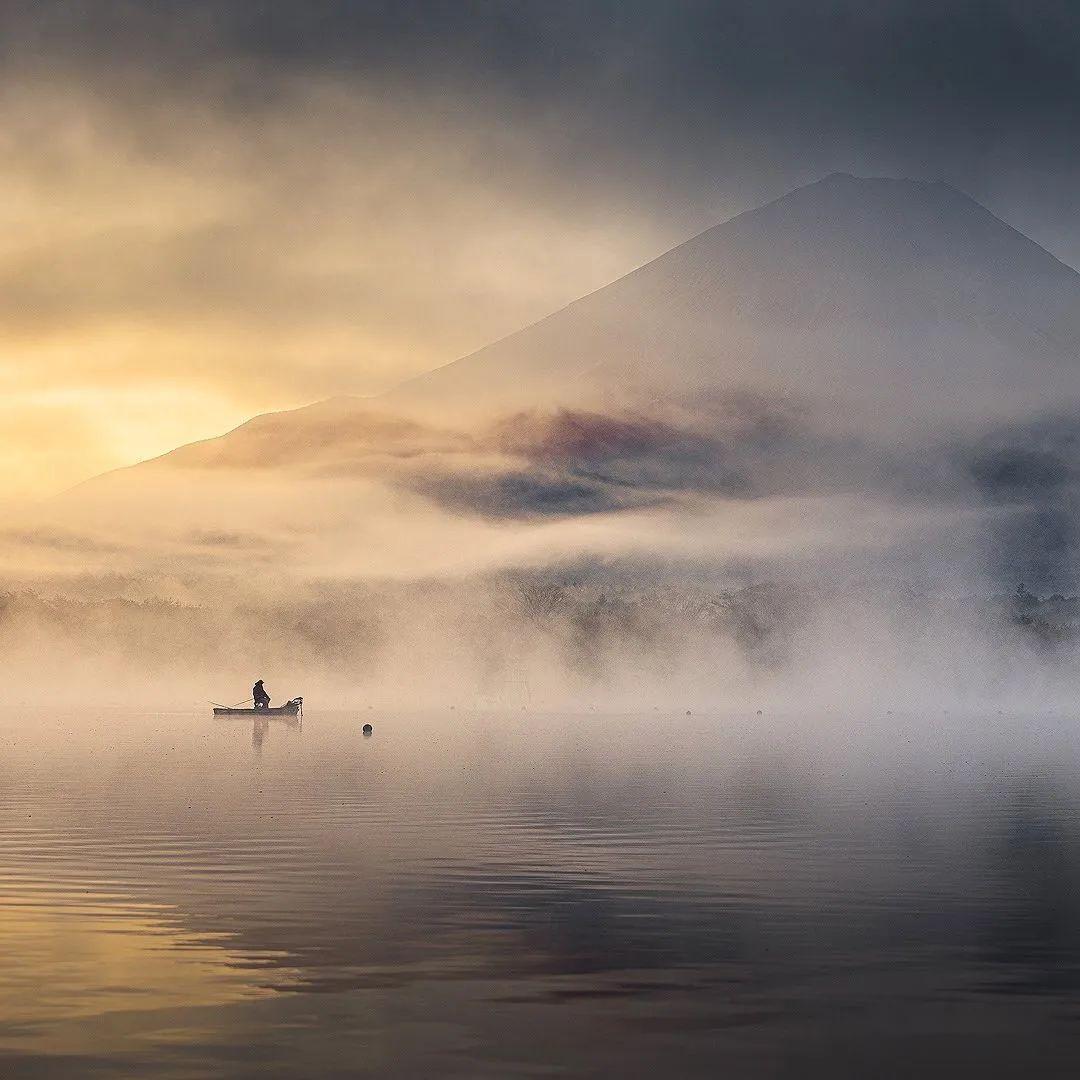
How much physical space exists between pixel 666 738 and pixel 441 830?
290ft

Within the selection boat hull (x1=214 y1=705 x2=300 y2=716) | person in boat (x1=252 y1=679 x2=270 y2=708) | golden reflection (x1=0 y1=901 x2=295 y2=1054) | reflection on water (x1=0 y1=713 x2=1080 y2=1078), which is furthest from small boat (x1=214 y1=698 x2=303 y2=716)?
golden reflection (x1=0 y1=901 x2=295 y2=1054)

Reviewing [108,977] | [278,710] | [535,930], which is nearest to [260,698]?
[278,710]

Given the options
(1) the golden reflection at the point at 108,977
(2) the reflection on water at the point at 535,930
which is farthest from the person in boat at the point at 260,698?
(1) the golden reflection at the point at 108,977

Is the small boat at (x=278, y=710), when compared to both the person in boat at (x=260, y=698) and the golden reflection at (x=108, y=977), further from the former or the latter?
the golden reflection at (x=108, y=977)

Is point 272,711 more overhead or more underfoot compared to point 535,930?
more overhead

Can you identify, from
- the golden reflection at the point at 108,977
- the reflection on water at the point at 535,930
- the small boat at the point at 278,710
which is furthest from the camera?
the small boat at the point at 278,710

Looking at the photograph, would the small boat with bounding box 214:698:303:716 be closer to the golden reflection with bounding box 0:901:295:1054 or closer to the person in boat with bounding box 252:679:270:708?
the person in boat with bounding box 252:679:270:708

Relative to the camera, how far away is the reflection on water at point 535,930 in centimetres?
2806

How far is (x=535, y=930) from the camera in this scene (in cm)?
3884

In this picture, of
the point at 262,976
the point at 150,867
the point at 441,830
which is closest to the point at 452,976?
the point at 262,976

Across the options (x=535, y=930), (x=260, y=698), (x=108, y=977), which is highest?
(x=260, y=698)

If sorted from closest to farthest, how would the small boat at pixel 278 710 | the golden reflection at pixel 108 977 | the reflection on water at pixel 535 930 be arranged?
1. the reflection on water at pixel 535 930
2. the golden reflection at pixel 108 977
3. the small boat at pixel 278 710

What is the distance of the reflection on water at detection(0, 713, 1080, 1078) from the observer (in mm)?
28062

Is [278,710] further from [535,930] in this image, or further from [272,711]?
[535,930]
